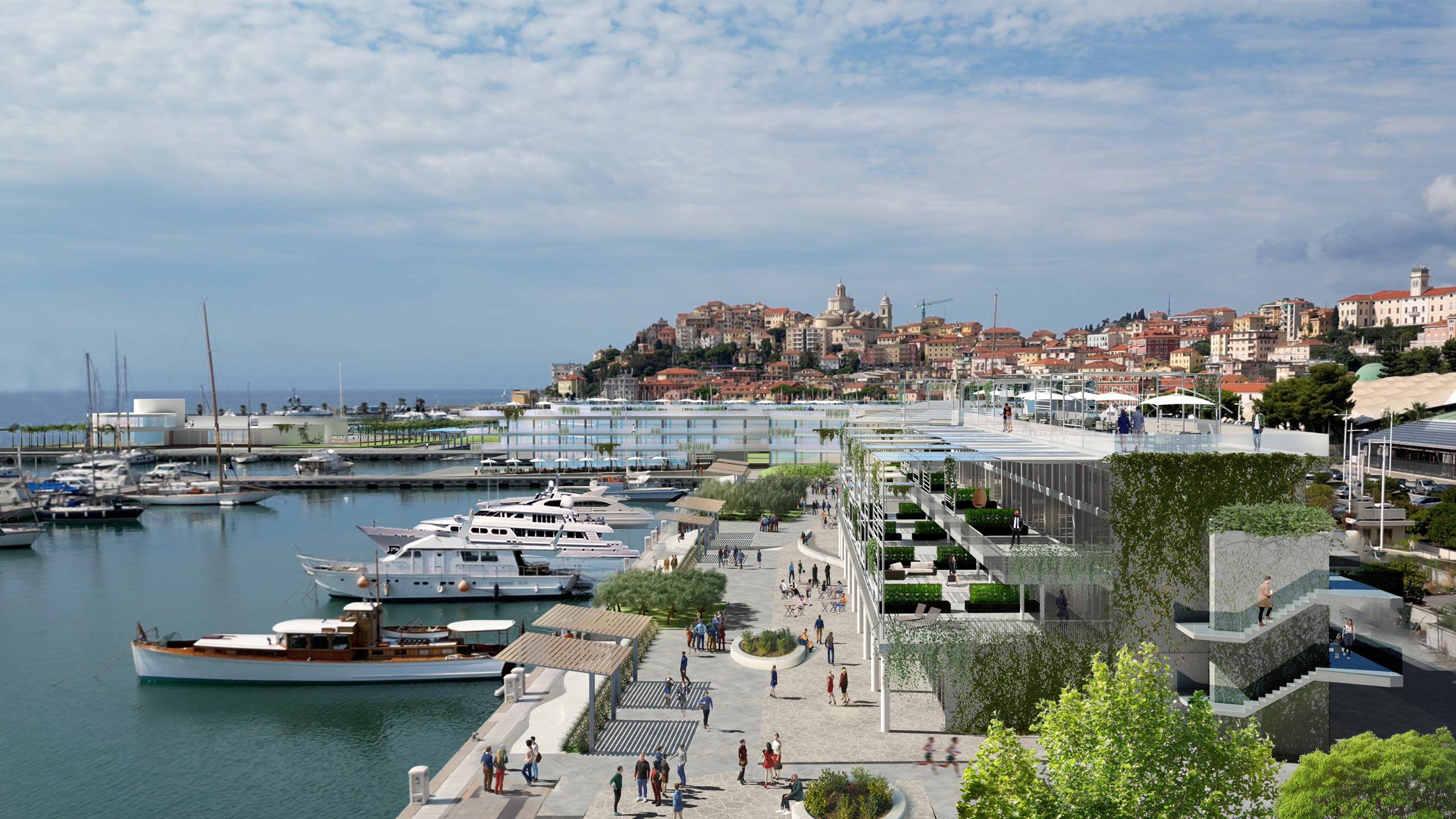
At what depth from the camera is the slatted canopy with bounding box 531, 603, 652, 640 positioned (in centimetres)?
2820

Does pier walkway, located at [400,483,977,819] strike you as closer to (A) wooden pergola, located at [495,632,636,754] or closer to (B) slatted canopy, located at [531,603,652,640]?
(A) wooden pergola, located at [495,632,636,754]

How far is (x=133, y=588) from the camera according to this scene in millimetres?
50812

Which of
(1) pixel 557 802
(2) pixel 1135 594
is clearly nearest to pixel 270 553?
(1) pixel 557 802

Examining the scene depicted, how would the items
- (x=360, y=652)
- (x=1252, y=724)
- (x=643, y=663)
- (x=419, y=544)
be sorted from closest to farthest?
(x=1252, y=724)
(x=643, y=663)
(x=360, y=652)
(x=419, y=544)

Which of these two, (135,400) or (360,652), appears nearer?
(360,652)

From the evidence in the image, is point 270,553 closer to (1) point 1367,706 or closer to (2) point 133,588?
(2) point 133,588

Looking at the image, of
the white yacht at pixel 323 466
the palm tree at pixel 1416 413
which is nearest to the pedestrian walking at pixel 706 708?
the palm tree at pixel 1416 413

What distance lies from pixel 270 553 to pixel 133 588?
10.4 metres

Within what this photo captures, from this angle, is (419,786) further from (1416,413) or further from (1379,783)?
(1416,413)

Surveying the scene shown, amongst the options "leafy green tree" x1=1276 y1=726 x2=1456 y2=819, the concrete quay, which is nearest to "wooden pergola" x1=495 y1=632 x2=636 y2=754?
the concrete quay

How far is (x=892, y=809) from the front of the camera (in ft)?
63.0

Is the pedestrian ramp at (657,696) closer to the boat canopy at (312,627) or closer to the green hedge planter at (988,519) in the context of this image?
the green hedge planter at (988,519)

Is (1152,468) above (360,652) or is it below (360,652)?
above

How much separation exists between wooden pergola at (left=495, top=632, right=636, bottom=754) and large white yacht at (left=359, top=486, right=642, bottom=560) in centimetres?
2455
